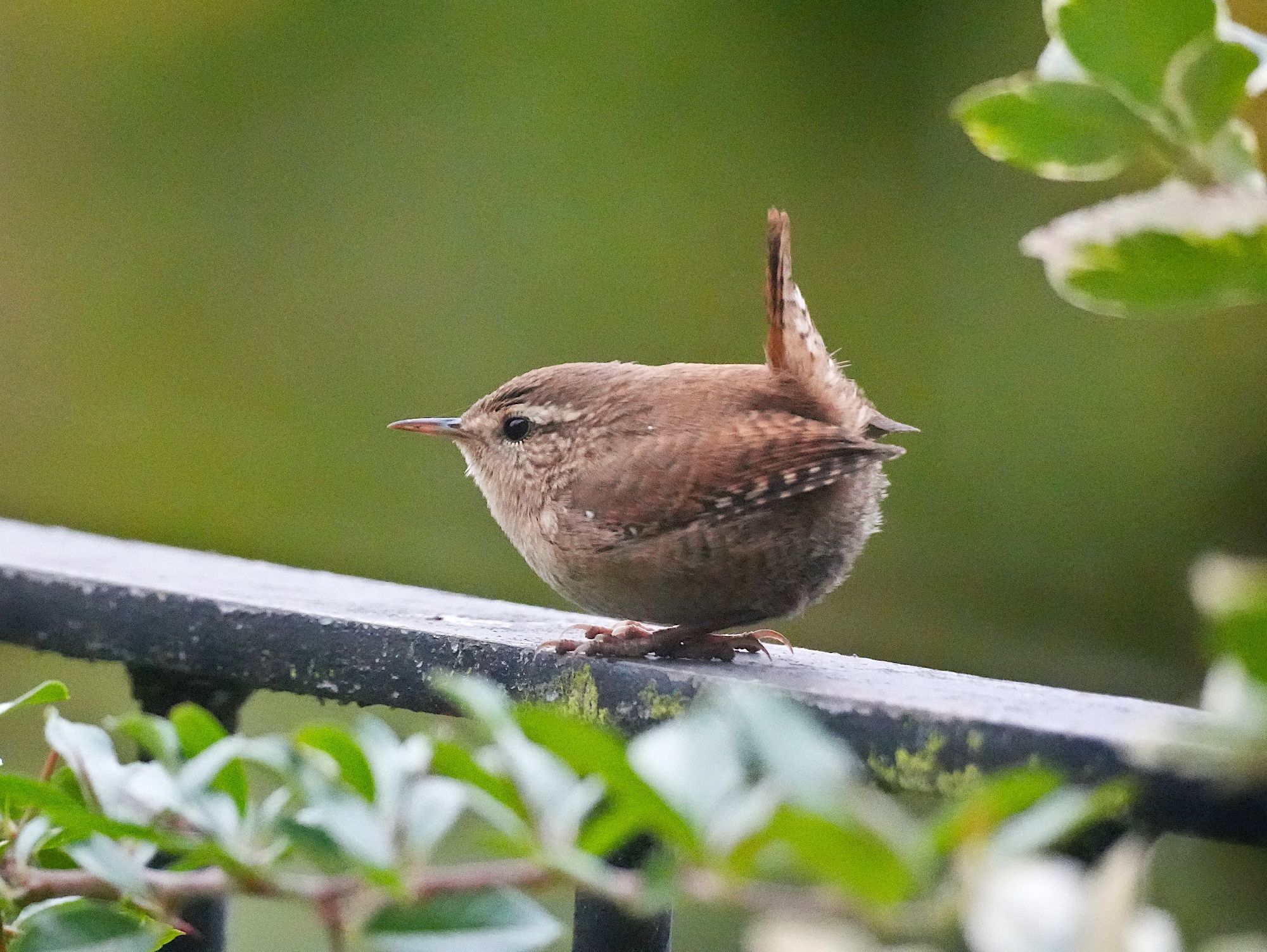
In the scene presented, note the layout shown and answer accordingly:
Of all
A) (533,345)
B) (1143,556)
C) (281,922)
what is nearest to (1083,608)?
(1143,556)

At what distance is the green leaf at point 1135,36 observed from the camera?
2.11 ft

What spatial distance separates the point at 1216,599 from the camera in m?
0.48

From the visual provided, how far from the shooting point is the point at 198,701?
152cm

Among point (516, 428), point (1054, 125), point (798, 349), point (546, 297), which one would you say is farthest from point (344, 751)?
point (546, 297)

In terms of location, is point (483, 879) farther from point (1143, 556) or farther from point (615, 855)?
point (1143, 556)

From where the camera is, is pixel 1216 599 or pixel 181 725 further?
pixel 181 725

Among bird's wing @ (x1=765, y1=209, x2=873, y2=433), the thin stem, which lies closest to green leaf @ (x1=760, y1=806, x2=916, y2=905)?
the thin stem

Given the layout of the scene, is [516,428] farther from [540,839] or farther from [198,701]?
[540,839]

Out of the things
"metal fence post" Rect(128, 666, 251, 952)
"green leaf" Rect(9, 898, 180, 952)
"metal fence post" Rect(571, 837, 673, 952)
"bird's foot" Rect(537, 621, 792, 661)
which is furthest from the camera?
"bird's foot" Rect(537, 621, 792, 661)

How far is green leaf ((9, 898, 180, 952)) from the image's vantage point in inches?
31.6

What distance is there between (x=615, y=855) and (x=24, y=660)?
345cm

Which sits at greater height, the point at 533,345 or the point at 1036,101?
the point at 1036,101

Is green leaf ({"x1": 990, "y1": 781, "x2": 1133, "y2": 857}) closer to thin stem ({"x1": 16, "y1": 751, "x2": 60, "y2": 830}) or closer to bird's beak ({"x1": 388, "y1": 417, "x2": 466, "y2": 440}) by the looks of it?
thin stem ({"x1": 16, "y1": 751, "x2": 60, "y2": 830})

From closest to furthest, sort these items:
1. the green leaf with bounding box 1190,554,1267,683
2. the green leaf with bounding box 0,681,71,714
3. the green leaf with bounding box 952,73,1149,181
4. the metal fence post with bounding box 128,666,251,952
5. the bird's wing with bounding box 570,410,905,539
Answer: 1. the green leaf with bounding box 1190,554,1267,683
2. the green leaf with bounding box 952,73,1149,181
3. the green leaf with bounding box 0,681,71,714
4. the metal fence post with bounding box 128,666,251,952
5. the bird's wing with bounding box 570,410,905,539
